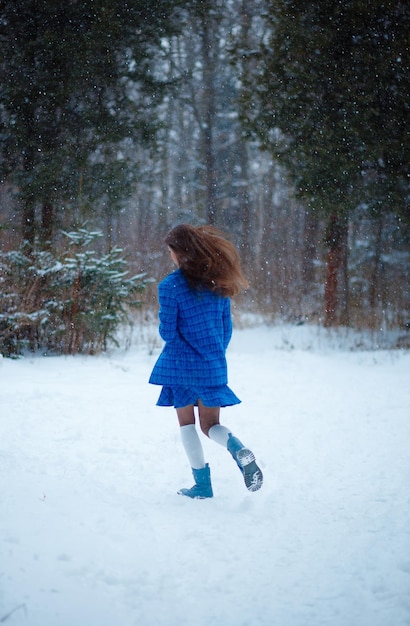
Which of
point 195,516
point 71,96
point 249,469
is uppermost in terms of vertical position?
point 71,96

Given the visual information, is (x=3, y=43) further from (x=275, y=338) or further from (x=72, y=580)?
(x=72, y=580)

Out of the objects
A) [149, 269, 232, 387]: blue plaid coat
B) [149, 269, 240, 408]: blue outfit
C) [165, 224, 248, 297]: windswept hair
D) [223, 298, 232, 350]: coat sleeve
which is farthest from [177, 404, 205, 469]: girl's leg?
[165, 224, 248, 297]: windswept hair

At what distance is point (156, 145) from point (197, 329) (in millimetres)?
11467

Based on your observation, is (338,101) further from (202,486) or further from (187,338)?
(202,486)

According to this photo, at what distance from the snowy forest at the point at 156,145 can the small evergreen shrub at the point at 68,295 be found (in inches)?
1.1

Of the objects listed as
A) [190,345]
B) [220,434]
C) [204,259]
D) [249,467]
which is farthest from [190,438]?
[204,259]

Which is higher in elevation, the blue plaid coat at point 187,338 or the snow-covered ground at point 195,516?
the blue plaid coat at point 187,338

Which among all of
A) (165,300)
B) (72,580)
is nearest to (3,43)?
(165,300)

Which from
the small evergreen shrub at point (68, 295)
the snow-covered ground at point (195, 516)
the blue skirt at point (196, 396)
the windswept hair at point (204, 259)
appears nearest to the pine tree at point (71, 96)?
the small evergreen shrub at point (68, 295)

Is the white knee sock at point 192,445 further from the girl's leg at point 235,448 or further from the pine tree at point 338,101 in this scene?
the pine tree at point 338,101

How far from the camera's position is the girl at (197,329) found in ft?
10.9

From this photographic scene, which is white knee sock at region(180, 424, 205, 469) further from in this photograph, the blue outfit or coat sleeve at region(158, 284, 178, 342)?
coat sleeve at region(158, 284, 178, 342)

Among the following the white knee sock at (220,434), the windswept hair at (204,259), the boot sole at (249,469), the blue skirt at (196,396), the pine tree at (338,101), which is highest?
the pine tree at (338,101)

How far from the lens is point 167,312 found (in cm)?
331
